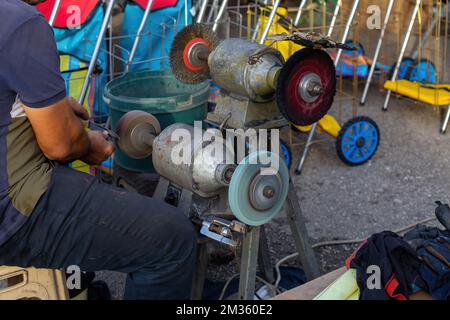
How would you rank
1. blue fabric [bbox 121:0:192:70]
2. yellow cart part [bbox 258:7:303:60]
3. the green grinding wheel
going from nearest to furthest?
the green grinding wheel < yellow cart part [bbox 258:7:303:60] < blue fabric [bbox 121:0:192:70]

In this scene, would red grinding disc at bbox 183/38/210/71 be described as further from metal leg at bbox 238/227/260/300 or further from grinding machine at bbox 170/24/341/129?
metal leg at bbox 238/227/260/300

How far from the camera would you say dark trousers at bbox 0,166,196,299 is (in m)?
1.87

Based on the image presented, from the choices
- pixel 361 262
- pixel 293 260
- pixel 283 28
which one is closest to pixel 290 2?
pixel 283 28

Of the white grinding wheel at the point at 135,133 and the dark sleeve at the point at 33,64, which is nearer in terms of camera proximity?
the dark sleeve at the point at 33,64

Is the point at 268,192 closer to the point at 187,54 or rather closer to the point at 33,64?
the point at 187,54

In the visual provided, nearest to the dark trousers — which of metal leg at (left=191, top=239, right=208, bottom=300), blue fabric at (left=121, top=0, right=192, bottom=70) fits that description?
metal leg at (left=191, top=239, right=208, bottom=300)

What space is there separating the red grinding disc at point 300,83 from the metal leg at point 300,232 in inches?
16.2

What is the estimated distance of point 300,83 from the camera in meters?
2.06

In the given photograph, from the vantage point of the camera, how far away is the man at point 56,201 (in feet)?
5.57

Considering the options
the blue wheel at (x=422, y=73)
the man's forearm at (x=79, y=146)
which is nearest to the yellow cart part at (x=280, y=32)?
the blue wheel at (x=422, y=73)

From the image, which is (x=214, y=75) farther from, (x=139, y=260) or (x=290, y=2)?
(x=290, y=2)

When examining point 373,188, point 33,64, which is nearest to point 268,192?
point 33,64

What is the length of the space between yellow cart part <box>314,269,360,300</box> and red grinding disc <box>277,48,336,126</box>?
0.58m

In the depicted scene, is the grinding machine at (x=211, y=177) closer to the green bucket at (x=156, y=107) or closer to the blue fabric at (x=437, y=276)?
the green bucket at (x=156, y=107)
